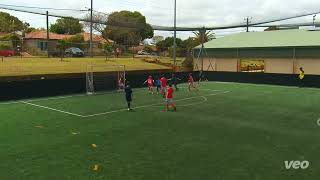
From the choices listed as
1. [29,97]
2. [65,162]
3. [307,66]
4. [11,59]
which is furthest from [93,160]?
[307,66]

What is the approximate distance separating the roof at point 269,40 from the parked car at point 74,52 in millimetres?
16556

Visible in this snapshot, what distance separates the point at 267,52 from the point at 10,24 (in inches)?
2214

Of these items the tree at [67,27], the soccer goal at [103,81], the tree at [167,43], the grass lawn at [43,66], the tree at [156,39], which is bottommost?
the soccer goal at [103,81]

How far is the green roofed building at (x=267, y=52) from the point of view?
41500mm

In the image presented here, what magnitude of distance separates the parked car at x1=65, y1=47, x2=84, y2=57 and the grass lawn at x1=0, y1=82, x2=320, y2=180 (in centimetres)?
2107

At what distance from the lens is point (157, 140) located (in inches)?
594

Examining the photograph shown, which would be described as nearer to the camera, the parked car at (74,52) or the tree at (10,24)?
the parked car at (74,52)

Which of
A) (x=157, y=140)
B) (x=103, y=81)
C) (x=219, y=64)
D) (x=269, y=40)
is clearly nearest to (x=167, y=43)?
(x=219, y=64)

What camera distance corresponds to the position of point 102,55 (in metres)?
47.1

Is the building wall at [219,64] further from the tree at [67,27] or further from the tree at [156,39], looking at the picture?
the tree at [156,39]

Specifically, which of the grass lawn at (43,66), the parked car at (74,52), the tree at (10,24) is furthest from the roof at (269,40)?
the tree at (10,24)

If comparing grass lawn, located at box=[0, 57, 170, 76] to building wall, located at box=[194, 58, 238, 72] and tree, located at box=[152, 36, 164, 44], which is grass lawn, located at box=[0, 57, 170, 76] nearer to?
building wall, located at box=[194, 58, 238, 72]

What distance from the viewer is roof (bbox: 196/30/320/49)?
1715 inches

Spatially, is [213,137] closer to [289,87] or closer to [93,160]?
[93,160]
